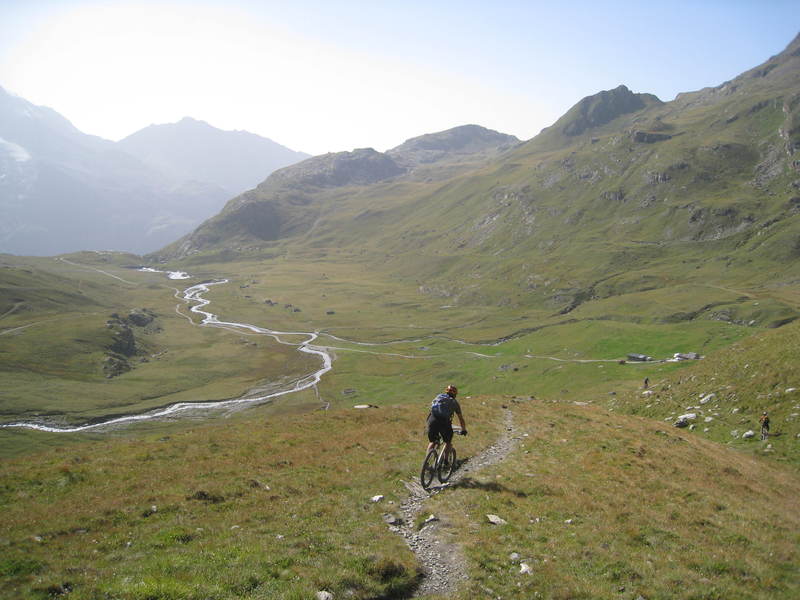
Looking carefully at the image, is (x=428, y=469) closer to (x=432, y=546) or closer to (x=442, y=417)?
(x=442, y=417)

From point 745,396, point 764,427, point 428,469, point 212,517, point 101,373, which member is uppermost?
point 212,517

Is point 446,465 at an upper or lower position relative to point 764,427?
upper

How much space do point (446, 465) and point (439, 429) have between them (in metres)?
2.45

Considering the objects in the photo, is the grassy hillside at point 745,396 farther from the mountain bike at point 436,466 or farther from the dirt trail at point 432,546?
the dirt trail at point 432,546

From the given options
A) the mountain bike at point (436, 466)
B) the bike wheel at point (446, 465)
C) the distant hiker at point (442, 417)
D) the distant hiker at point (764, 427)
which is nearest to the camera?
the distant hiker at point (442, 417)

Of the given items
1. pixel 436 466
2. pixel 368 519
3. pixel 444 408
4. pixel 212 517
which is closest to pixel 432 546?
pixel 368 519

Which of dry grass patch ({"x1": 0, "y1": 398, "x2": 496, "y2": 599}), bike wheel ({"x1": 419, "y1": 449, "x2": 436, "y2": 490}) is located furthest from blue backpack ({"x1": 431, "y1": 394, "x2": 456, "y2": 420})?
dry grass patch ({"x1": 0, "y1": 398, "x2": 496, "y2": 599})

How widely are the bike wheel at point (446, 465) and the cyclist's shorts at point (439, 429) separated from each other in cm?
126

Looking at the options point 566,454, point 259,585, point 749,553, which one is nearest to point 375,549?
point 259,585

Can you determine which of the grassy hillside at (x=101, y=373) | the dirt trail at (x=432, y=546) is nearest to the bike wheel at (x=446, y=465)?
the dirt trail at (x=432, y=546)

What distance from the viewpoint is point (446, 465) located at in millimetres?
23453

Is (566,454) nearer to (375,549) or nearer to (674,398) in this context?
(375,549)

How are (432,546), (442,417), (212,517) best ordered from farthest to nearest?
1. (442,417)
2. (212,517)
3. (432,546)

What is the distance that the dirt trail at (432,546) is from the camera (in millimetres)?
14164
